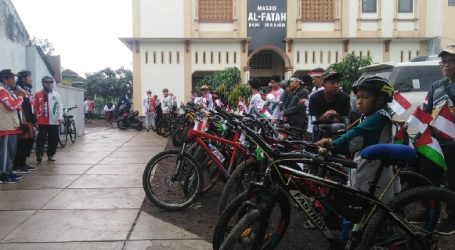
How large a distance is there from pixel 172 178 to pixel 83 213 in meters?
1.14

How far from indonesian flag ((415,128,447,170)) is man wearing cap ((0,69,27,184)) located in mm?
6089

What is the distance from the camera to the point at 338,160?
3168 millimetres

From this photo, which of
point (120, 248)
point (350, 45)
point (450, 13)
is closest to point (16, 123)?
point (120, 248)

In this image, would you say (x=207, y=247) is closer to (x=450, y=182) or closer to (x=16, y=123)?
(x=450, y=182)

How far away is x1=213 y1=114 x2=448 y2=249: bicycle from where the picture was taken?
123 inches

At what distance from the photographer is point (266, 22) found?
25078 millimetres

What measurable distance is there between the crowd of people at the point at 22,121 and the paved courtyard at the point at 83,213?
35cm

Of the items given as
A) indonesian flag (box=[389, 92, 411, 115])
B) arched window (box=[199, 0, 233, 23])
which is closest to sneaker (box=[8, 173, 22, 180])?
indonesian flag (box=[389, 92, 411, 115])

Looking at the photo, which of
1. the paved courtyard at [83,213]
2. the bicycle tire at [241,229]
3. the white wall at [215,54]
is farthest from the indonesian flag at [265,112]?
the white wall at [215,54]

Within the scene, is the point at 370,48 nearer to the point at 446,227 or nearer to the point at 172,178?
the point at 172,178

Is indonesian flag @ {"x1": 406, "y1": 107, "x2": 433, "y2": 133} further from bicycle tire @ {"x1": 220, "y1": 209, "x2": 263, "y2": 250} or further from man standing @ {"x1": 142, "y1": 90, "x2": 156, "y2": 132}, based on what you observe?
man standing @ {"x1": 142, "y1": 90, "x2": 156, "y2": 132}

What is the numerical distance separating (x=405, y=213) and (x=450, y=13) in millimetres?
26255

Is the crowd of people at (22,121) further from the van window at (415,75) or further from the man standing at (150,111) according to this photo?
the man standing at (150,111)

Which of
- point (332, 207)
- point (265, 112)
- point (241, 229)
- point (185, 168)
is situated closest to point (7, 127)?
point (185, 168)
